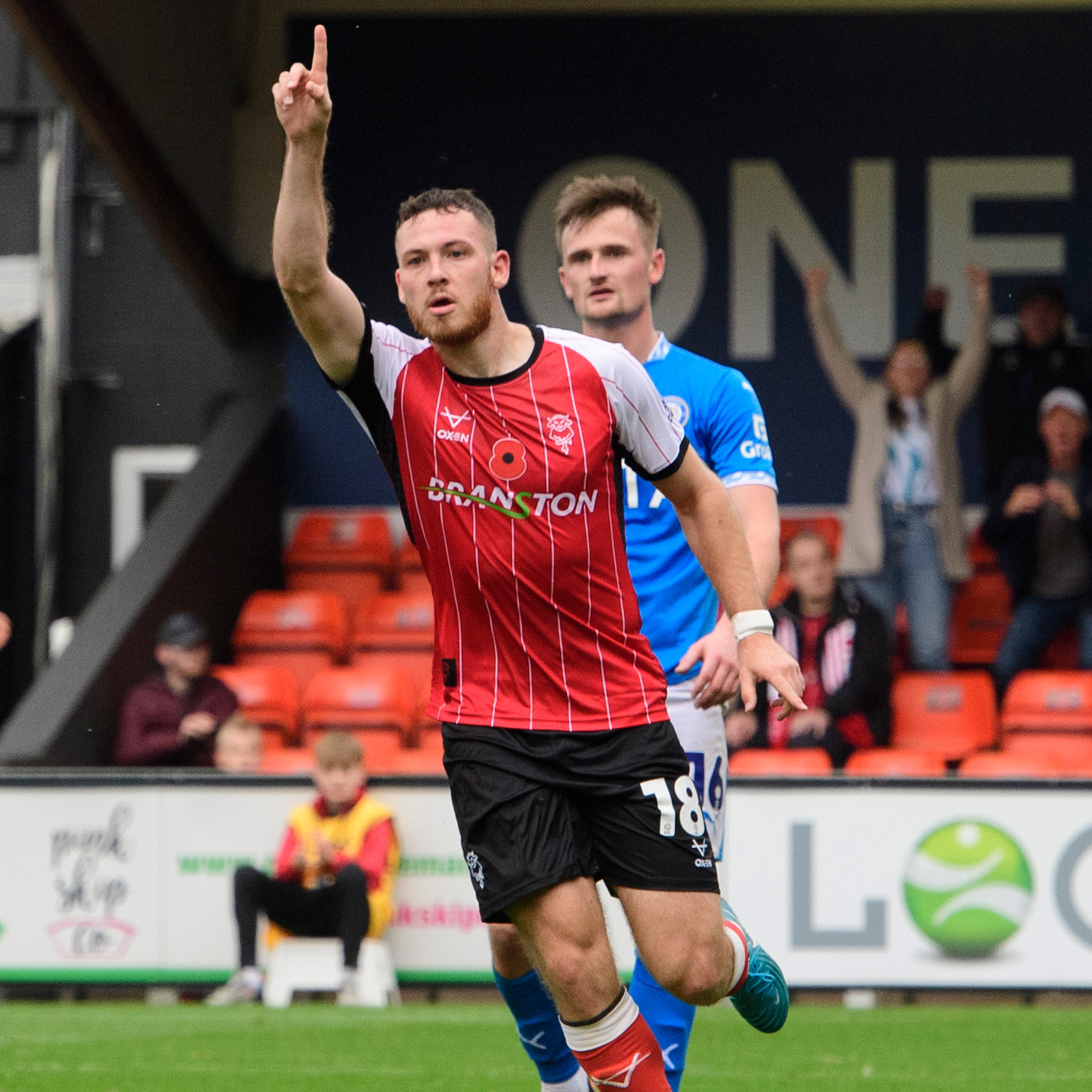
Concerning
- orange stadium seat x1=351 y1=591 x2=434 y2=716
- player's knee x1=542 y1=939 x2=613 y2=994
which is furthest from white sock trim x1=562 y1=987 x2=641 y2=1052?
orange stadium seat x1=351 y1=591 x2=434 y2=716

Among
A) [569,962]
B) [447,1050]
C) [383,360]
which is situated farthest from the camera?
[447,1050]

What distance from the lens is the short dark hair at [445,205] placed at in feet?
12.9

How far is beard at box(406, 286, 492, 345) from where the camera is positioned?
3.89 m

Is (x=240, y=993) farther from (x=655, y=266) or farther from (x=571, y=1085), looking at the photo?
(x=655, y=266)

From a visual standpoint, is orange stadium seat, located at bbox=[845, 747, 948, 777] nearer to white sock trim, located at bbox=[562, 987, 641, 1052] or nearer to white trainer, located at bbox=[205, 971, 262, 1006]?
white trainer, located at bbox=[205, 971, 262, 1006]

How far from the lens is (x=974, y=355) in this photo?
11.1 meters

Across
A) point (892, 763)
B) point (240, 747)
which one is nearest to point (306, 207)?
point (240, 747)

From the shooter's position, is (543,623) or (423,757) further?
(423,757)

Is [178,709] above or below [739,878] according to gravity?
above

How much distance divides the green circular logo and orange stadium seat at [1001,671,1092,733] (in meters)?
1.83

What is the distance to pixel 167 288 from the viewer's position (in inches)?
538

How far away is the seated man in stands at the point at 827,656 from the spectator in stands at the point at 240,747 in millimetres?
2379

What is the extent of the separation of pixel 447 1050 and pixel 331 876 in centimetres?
168

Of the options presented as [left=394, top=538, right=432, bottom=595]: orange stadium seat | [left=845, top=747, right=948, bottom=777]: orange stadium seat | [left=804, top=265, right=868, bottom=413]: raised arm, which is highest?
[left=804, top=265, right=868, bottom=413]: raised arm
